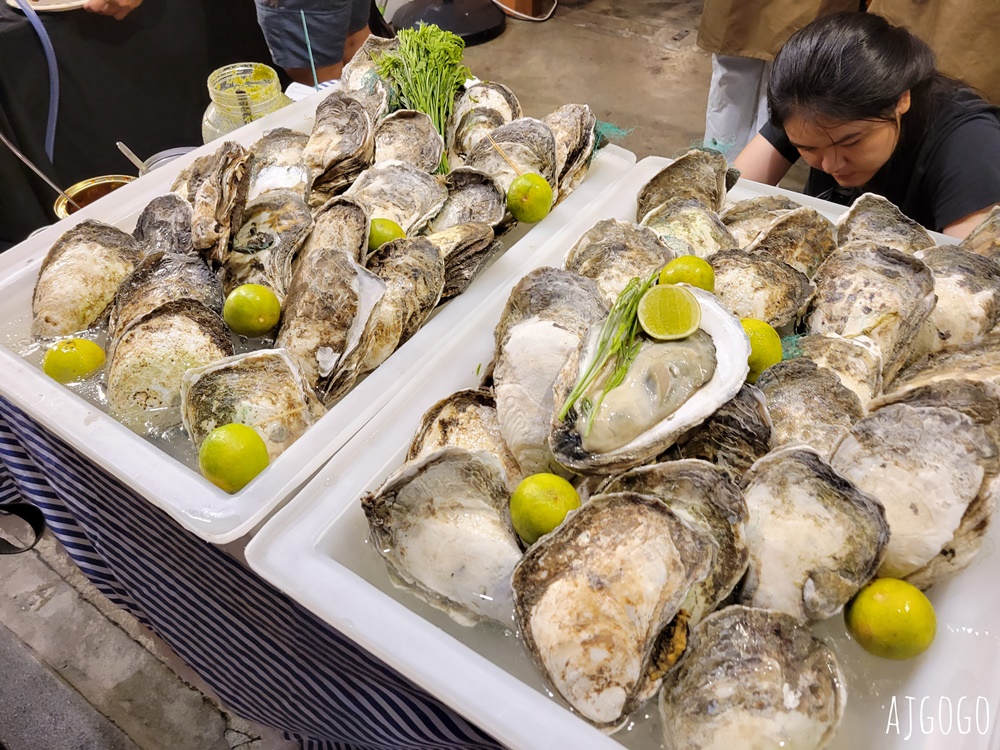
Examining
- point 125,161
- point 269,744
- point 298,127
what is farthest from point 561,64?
point 269,744

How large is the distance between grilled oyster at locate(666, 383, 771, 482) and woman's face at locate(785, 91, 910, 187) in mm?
898

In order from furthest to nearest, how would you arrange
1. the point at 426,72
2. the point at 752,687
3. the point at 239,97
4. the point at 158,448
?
the point at 239,97
the point at 426,72
the point at 158,448
the point at 752,687

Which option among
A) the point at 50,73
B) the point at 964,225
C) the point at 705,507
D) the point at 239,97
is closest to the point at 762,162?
the point at 964,225

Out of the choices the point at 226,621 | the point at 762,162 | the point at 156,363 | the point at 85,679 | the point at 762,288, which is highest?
the point at 762,288

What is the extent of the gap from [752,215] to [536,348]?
0.63 m

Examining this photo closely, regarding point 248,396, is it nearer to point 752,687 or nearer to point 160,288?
point 160,288

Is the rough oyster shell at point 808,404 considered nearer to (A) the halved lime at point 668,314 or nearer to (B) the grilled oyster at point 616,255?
(A) the halved lime at point 668,314

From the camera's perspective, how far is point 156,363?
3.25ft

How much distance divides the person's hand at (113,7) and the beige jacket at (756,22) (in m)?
1.95

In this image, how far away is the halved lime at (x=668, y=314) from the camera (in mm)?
880

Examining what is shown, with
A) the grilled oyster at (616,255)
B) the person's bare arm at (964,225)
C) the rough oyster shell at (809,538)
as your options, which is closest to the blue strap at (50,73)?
the grilled oyster at (616,255)

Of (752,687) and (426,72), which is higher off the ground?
(426,72)

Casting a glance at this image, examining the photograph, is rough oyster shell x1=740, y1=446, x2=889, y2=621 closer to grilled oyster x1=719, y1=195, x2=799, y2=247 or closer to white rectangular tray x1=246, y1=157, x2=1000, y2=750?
white rectangular tray x1=246, y1=157, x2=1000, y2=750

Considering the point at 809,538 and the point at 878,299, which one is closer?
the point at 809,538
